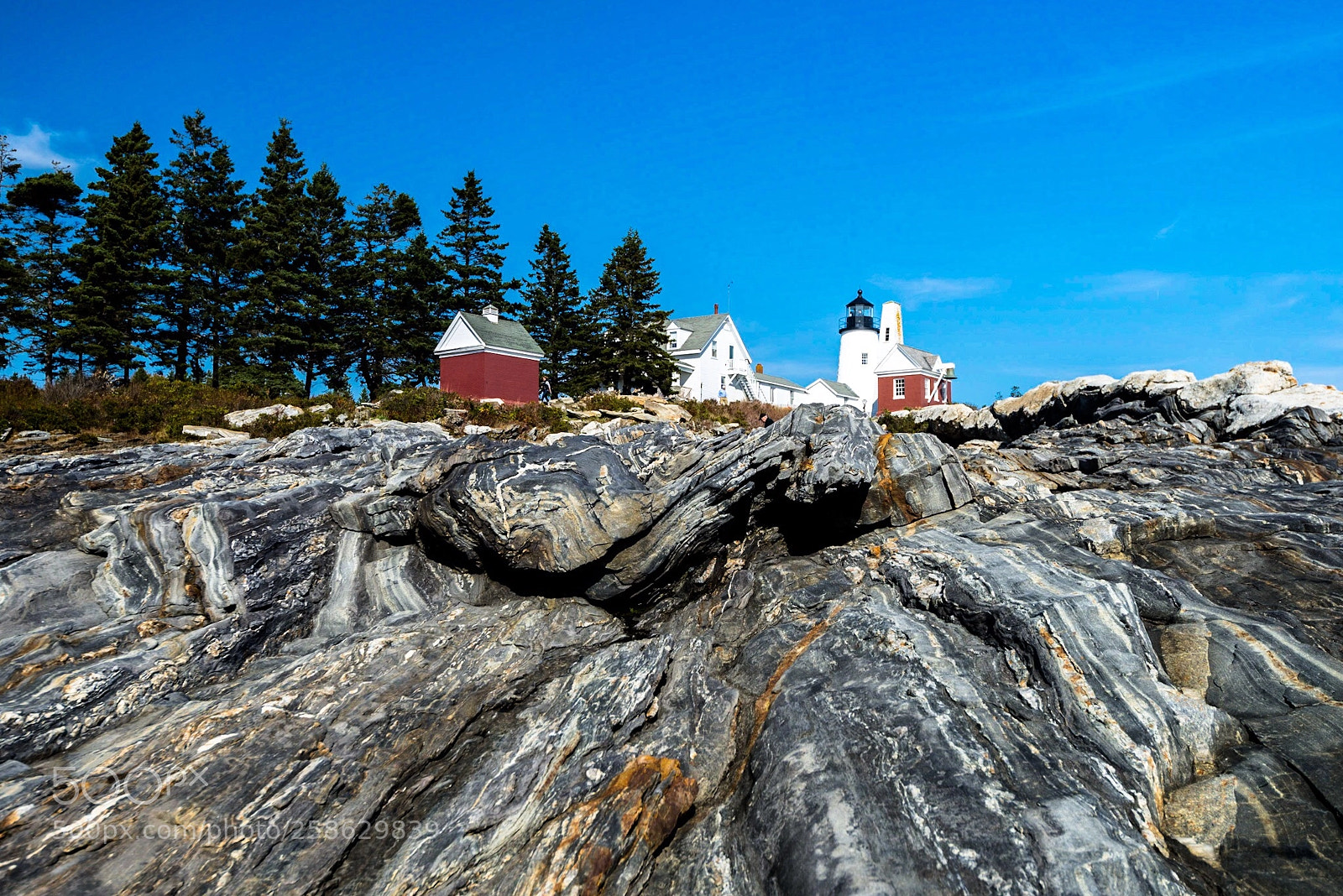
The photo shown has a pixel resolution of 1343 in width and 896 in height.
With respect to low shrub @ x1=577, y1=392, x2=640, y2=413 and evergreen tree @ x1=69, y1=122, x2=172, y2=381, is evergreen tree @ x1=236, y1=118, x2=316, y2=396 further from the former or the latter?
low shrub @ x1=577, y1=392, x2=640, y2=413

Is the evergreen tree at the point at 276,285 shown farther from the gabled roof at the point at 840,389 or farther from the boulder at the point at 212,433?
the gabled roof at the point at 840,389

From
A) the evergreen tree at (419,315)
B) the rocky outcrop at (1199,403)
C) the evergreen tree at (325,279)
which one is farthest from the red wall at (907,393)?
the evergreen tree at (325,279)

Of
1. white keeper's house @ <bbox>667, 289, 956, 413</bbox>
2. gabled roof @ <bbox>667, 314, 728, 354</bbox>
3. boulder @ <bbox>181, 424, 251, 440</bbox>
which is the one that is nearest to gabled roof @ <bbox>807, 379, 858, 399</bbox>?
white keeper's house @ <bbox>667, 289, 956, 413</bbox>

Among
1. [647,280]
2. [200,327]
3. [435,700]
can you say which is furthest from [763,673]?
[200,327]

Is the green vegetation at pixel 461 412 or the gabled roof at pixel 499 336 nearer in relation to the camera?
the green vegetation at pixel 461 412

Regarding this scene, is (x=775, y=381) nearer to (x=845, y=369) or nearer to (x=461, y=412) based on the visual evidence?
(x=845, y=369)

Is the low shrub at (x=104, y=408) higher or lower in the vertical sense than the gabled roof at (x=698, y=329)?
lower

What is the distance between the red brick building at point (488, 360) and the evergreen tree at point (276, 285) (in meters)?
10.8

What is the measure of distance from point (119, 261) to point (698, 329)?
4499 cm

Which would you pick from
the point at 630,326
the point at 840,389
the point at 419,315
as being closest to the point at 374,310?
the point at 419,315

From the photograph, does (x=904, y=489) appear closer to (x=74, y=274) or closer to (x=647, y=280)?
(x=647, y=280)

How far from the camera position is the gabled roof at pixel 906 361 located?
73.2 meters

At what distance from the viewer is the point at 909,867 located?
17.4 ft

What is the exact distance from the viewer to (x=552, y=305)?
55844 mm
